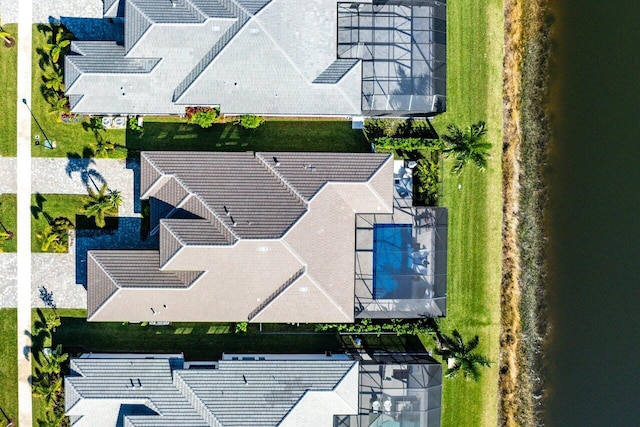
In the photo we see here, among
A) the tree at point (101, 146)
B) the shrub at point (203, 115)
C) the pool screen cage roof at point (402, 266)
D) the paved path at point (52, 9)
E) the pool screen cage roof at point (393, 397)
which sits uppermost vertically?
the paved path at point (52, 9)

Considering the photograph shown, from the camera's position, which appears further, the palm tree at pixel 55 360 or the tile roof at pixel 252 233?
the palm tree at pixel 55 360

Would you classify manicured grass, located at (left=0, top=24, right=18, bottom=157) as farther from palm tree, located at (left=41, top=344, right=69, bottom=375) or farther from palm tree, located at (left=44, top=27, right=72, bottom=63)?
palm tree, located at (left=41, top=344, right=69, bottom=375)

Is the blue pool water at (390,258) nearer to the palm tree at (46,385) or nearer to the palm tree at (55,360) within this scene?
the palm tree at (55,360)

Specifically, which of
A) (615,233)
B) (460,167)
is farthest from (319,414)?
(615,233)

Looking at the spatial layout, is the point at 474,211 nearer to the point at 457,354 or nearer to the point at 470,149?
the point at 470,149

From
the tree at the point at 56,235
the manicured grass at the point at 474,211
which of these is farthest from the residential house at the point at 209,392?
the manicured grass at the point at 474,211

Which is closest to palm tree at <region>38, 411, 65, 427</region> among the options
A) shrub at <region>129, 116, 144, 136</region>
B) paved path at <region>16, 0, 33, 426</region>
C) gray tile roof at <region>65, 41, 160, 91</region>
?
paved path at <region>16, 0, 33, 426</region>
